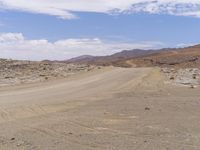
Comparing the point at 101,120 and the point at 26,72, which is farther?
the point at 26,72

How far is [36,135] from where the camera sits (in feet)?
41.5

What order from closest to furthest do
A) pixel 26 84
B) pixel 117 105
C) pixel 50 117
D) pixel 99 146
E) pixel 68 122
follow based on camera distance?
pixel 99 146 → pixel 68 122 → pixel 50 117 → pixel 117 105 → pixel 26 84

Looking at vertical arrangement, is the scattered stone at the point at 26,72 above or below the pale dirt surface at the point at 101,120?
above

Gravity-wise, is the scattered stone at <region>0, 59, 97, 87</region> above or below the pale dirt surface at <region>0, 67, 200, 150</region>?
above

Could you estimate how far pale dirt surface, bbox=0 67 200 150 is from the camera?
1162 centimetres

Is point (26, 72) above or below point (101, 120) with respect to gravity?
above

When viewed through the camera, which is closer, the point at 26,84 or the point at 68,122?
the point at 68,122

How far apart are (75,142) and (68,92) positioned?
43.1 feet

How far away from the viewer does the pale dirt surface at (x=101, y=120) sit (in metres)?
11.6

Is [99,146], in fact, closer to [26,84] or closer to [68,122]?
[68,122]

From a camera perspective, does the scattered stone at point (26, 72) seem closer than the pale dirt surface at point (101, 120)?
No

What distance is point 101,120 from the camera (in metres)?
15.1

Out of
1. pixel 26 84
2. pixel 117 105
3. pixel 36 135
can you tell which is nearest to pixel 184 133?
pixel 36 135

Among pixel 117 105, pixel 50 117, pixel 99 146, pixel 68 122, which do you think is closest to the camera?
pixel 99 146
